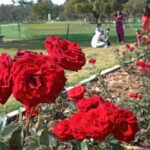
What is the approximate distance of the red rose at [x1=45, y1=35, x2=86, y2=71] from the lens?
233 cm

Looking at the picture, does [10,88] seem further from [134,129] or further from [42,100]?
[134,129]

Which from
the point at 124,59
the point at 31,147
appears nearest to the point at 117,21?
the point at 124,59

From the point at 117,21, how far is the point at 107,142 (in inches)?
858

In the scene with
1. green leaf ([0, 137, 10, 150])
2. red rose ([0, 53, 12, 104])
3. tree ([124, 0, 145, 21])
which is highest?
red rose ([0, 53, 12, 104])

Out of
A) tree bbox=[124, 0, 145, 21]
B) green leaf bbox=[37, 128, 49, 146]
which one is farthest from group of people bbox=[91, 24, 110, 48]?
tree bbox=[124, 0, 145, 21]

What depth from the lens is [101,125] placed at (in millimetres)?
1996

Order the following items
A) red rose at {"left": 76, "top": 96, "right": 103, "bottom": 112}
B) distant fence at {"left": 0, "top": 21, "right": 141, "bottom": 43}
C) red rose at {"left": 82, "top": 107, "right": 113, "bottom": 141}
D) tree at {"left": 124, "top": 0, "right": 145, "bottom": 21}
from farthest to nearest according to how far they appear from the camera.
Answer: tree at {"left": 124, "top": 0, "right": 145, "bottom": 21}
distant fence at {"left": 0, "top": 21, "right": 141, "bottom": 43}
red rose at {"left": 76, "top": 96, "right": 103, "bottom": 112}
red rose at {"left": 82, "top": 107, "right": 113, "bottom": 141}

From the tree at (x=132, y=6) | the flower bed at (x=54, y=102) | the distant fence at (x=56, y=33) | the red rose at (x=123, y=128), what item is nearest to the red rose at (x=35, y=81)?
the flower bed at (x=54, y=102)

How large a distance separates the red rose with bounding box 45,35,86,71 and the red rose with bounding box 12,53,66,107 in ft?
0.80

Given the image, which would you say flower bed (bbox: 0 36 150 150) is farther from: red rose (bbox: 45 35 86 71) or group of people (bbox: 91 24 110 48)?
group of people (bbox: 91 24 110 48)

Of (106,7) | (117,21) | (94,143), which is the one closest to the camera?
(94,143)

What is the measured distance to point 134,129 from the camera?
214cm

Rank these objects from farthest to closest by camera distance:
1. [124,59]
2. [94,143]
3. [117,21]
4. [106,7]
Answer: [106,7] < [117,21] < [124,59] < [94,143]

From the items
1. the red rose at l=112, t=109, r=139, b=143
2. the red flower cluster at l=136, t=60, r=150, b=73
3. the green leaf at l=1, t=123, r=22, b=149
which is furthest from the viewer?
the red flower cluster at l=136, t=60, r=150, b=73
